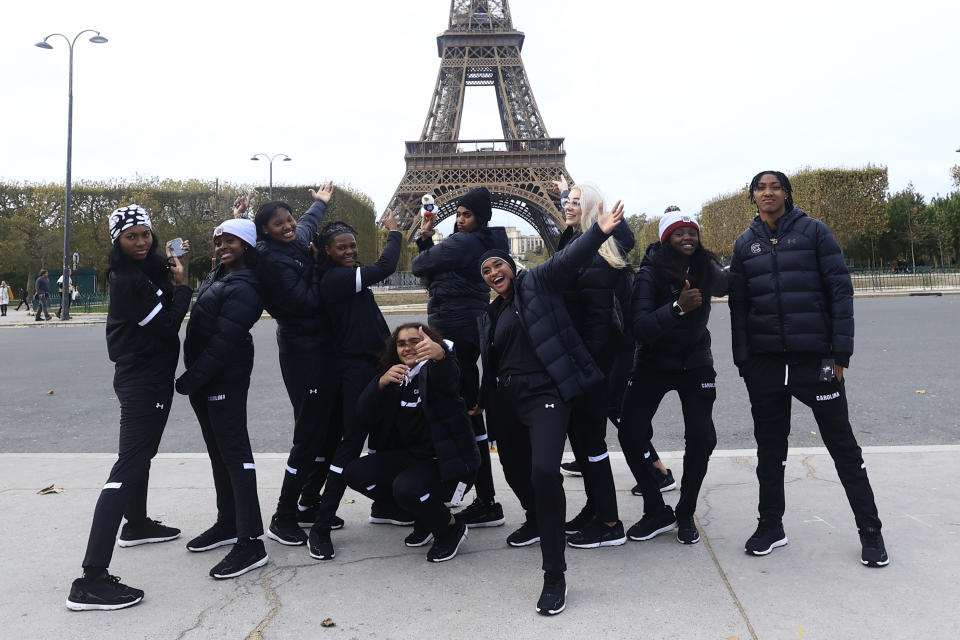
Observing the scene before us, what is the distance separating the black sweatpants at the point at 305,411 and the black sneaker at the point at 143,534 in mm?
621

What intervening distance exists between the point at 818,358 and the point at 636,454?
3.34 feet

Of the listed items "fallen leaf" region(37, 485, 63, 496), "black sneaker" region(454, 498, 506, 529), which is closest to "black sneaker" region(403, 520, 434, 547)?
"black sneaker" region(454, 498, 506, 529)

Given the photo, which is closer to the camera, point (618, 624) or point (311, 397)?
point (618, 624)

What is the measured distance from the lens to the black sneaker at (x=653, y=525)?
355cm

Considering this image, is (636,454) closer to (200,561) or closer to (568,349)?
(568,349)

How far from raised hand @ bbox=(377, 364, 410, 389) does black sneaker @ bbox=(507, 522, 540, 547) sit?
1003 millimetres

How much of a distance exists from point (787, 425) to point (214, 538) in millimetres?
3048

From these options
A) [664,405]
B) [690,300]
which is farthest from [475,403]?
[664,405]

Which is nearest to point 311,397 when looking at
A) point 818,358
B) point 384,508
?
point 384,508

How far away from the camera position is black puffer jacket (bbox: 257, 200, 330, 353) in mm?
3617

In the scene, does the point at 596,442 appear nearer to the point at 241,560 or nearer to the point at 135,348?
the point at 241,560

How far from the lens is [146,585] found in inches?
123

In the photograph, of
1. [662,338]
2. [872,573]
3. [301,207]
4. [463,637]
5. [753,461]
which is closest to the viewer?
[463,637]

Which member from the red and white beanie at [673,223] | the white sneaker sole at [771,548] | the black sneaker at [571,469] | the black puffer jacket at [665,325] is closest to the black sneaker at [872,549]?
the white sneaker sole at [771,548]
